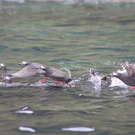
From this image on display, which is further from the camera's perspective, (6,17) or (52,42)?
(6,17)

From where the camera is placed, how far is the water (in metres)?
6.04

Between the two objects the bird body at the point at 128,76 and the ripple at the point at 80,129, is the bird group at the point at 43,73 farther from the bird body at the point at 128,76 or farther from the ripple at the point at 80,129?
the ripple at the point at 80,129

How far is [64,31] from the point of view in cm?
1798

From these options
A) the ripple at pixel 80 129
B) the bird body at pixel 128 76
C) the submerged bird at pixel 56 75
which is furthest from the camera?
the submerged bird at pixel 56 75

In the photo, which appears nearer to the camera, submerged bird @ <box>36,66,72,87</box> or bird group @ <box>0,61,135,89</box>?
bird group @ <box>0,61,135,89</box>

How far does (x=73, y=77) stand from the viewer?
931 cm

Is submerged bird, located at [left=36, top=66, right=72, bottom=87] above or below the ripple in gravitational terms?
above

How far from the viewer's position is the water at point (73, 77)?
6035 millimetres

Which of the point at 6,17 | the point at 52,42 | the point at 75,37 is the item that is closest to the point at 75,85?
the point at 52,42

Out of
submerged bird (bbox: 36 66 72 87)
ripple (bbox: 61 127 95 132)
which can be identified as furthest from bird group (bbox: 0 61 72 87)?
ripple (bbox: 61 127 95 132)

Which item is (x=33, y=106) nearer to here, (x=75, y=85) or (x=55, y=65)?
(x=75, y=85)

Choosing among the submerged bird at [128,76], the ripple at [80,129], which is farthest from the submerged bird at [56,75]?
the ripple at [80,129]

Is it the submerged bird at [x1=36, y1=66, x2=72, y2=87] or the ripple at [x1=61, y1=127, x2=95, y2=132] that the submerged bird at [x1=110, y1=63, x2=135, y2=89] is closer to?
the submerged bird at [x1=36, y1=66, x2=72, y2=87]

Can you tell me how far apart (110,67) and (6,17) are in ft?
45.0
